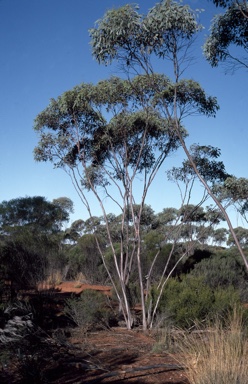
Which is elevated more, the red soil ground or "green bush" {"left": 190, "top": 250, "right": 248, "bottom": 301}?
"green bush" {"left": 190, "top": 250, "right": 248, "bottom": 301}

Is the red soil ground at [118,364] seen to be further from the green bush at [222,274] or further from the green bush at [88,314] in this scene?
the green bush at [222,274]

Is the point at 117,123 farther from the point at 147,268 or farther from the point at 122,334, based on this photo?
the point at 147,268

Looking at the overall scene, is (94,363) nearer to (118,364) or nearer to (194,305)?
(118,364)

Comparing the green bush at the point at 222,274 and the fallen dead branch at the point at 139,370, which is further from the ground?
the green bush at the point at 222,274

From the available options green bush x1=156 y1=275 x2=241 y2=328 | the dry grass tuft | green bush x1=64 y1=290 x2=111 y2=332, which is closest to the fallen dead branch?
the dry grass tuft

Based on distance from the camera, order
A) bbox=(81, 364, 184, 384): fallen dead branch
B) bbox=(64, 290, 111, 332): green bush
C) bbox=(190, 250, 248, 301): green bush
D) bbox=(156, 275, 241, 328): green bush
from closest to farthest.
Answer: bbox=(81, 364, 184, 384): fallen dead branch, bbox=(156, 275, 241, 328): green bush, bbox=(64, 290, 111, 332): green bush, bbox=(190, 250, 248, 301): green bush

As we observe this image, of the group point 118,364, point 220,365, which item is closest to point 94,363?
point 118,364

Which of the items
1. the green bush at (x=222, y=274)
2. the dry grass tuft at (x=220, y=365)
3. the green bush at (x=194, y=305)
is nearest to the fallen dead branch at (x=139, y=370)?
the dry grass tuft at (x=220, y=365)

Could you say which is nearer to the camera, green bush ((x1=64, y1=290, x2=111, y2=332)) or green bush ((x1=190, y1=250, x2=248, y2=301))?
green bush ((x1=64, y1=290, x2=111, y2=332))

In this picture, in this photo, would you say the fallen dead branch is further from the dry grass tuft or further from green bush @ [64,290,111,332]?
green bush @ [64,290,111,332]

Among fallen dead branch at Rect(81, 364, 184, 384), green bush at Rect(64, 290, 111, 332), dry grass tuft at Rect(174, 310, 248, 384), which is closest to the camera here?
dry grass tuft at Rect(174, 310, 248, 384)

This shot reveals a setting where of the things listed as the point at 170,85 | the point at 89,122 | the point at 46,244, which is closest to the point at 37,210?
the point at 46,244

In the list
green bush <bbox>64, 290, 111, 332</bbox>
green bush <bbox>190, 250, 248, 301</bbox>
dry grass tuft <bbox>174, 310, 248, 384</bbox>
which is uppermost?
green bush <bbox>190, 250, 248, 301</bbox>

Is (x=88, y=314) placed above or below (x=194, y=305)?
below
